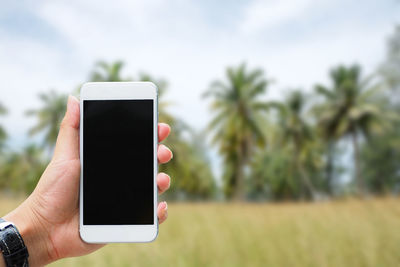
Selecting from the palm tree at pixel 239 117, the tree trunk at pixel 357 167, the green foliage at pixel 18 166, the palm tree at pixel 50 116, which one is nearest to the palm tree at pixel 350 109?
the tree trunk at pixel 357 167

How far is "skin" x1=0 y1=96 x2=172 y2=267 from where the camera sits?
2551 mm

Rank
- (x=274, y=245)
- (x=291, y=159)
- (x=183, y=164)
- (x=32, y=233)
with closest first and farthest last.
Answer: (x=32, y=233) → (x=274, y=245) → (x=183, y=164) → (x=291, y=159)

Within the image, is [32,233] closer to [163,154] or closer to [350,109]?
[163,154]

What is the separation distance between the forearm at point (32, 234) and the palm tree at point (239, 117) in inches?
992

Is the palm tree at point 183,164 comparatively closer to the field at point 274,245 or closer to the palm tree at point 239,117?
the palm tree at point 239,117

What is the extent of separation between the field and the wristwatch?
3.52m

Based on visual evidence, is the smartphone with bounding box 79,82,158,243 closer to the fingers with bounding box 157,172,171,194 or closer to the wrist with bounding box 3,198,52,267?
the fingers with bounding box 157,172,171,194

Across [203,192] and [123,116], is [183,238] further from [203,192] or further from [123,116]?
[203,192]

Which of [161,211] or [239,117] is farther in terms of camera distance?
[239,117]

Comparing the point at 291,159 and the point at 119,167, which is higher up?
the point at 119,167

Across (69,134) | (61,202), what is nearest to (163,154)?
(69,134)

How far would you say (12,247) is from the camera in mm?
2180

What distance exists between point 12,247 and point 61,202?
1.55 feet

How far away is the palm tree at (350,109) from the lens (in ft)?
99.7
